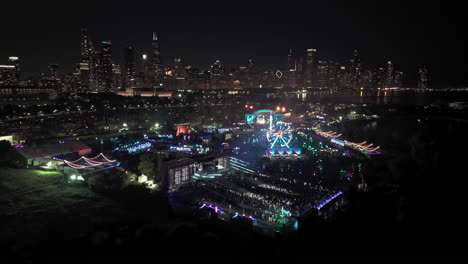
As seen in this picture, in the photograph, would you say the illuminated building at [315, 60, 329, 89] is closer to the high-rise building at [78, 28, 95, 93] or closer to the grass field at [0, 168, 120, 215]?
the high-rise building at [78, 28, 95, 93]

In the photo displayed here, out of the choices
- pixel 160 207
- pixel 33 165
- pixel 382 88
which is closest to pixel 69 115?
pixel 33 165

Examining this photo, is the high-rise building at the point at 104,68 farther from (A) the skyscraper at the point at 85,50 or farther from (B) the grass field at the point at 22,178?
(B) the grass field at the point at 22,178

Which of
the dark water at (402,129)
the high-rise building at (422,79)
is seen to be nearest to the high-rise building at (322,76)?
the high-rise building at (422,79)

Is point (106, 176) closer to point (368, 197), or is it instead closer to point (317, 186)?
point (317, 186)

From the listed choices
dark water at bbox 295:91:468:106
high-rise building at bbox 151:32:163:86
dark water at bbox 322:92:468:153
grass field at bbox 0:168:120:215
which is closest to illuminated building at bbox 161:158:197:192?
grass field at bbox 0:168:120:215

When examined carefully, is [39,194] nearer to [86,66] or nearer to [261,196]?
[261,196]

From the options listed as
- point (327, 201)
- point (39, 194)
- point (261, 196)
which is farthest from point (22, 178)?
point (327, 201)

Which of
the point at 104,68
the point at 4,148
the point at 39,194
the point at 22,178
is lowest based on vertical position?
the point at 39,194

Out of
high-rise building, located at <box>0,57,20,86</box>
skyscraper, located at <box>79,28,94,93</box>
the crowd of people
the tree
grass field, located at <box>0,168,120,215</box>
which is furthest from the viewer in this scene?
skyscraper, located at <box>79,28,94,93</box>

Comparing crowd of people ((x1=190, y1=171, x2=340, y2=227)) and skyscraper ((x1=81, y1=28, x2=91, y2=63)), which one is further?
skyscraper ((x1=81, y1=28, x2=91, y2=63))

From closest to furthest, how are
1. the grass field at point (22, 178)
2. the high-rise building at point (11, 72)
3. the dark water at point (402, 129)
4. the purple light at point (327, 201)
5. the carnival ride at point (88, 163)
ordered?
the purple light at point (327, 201) → the grass field at point (22, 178) → the carnival ride at point (88, 163) → the dark water at point (402, 129) → the high-rise building at point (11, 72)

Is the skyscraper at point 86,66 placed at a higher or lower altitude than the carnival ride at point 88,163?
higher

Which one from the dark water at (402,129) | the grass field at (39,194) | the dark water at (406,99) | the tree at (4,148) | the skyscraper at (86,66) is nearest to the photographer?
the grass field at (39,194)
